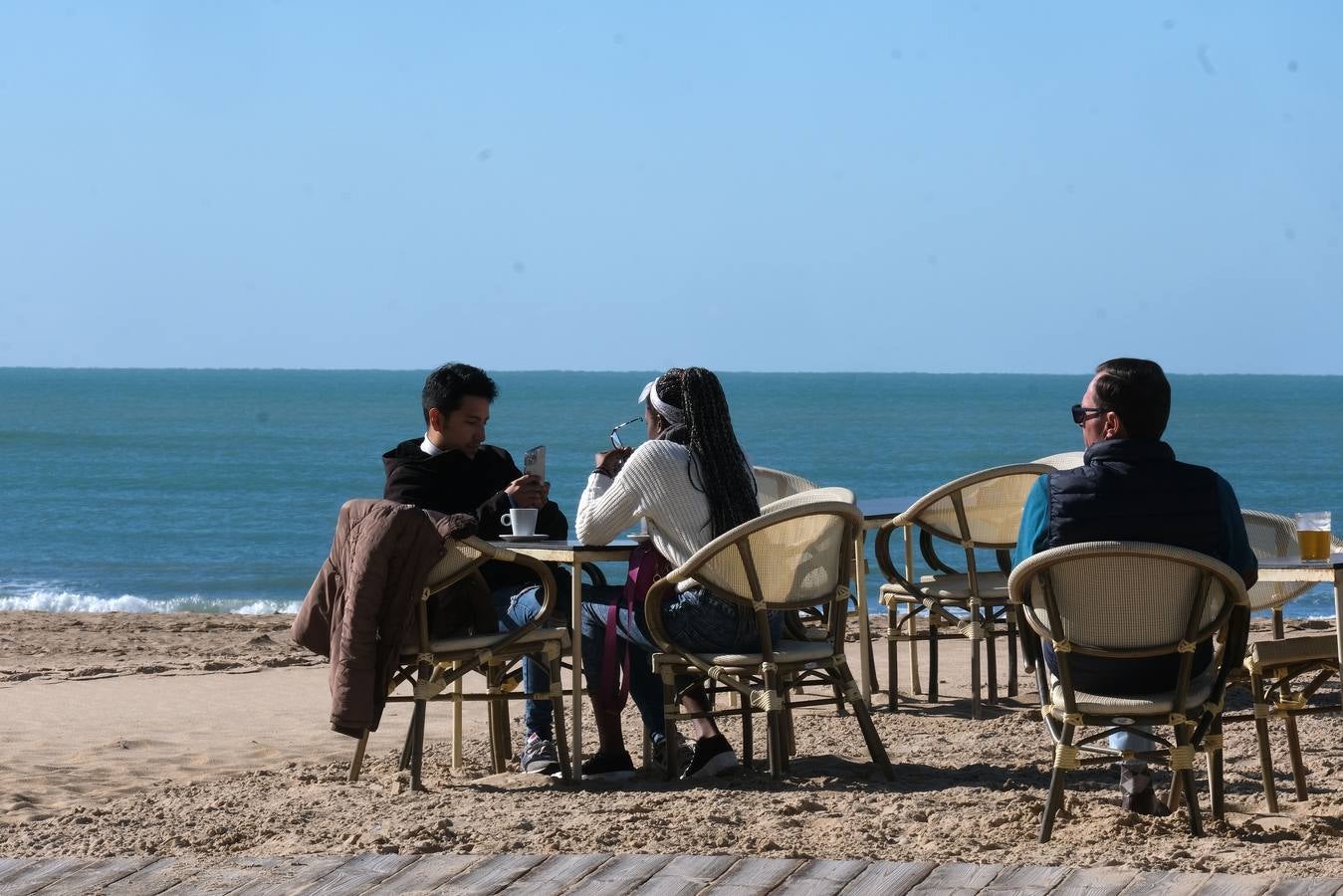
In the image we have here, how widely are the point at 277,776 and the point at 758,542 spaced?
1.87 meters

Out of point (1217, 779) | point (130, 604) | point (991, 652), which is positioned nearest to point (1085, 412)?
point (1217, 779)

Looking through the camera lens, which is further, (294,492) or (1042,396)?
(1042,396)

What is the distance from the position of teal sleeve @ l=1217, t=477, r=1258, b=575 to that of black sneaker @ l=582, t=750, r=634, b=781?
196 centimetres

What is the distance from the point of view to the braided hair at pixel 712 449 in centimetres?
487

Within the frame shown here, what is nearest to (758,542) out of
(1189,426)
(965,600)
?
(965,600)

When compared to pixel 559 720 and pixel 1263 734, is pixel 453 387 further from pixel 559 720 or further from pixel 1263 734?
pixel 1263 734

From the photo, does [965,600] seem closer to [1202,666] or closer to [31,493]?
[1202,666]

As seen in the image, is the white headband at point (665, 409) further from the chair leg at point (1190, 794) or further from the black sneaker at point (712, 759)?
the chair leg at point (1190, 794)

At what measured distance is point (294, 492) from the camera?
3622 cm

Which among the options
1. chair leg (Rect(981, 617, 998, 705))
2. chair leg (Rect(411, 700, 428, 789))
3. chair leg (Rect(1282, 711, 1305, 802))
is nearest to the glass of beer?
chair leg (Rect(1282, 711, 1305, 802))

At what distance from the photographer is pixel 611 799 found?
182 inches

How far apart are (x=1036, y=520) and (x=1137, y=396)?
0.37m

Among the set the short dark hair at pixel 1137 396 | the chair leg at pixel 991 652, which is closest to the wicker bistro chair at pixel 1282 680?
the short dark hair at pixel 1137 396

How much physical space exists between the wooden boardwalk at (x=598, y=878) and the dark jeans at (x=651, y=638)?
1402 millimetres
